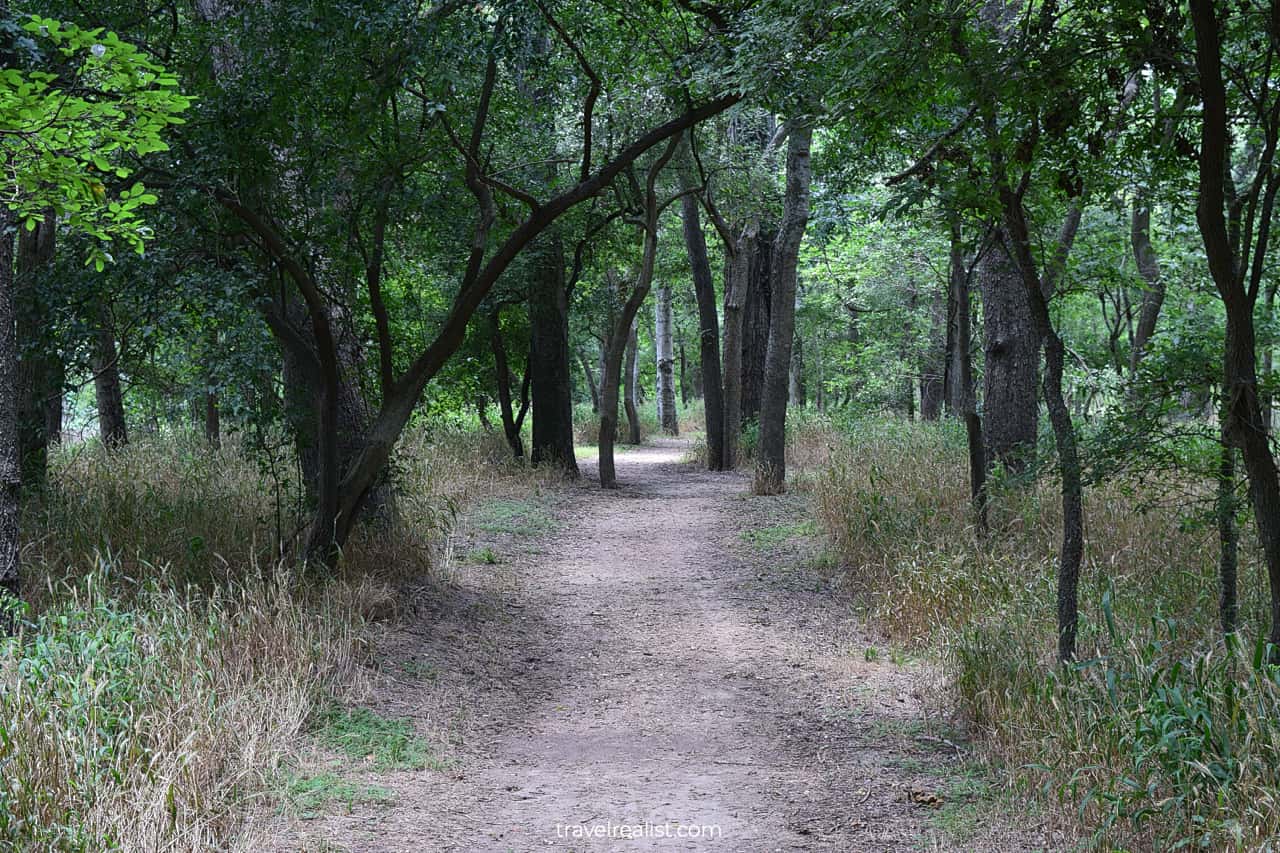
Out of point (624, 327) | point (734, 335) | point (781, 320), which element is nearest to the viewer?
point (781, 320)

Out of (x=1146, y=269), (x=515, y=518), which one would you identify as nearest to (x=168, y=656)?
(x=515, y=518)

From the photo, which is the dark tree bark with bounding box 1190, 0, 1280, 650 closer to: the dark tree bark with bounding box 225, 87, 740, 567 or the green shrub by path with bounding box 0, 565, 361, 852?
the green shrub by path with bounding box 0, 565, 361, 852

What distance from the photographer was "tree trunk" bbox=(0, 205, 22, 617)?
547 cm

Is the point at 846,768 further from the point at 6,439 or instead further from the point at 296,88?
the point at 296,88

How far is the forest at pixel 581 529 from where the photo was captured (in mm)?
4215

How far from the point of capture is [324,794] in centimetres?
455

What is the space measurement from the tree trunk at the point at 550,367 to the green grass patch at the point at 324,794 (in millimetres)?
11589

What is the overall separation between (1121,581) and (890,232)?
50.7 ft

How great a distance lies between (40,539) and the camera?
279 inches

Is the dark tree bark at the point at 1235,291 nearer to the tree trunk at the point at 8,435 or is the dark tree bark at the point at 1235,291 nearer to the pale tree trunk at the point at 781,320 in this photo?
the tree trunk at the point at 8,435

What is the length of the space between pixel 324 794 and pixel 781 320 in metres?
11.0

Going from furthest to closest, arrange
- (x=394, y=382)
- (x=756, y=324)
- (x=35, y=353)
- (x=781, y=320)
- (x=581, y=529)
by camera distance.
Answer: (x=756, y=324), (x=781, y=320), (x=581, y=529), (x=394, y=382), (x=35, y=353)

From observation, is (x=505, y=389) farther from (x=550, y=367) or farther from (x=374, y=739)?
(x=374, y=739)

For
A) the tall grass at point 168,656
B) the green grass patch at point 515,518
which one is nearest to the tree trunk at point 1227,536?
the tall grass at point 168,656
